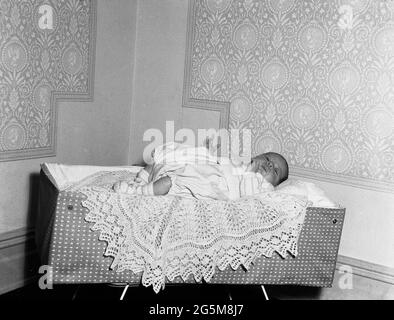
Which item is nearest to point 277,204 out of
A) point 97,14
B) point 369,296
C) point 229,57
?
point 369,296

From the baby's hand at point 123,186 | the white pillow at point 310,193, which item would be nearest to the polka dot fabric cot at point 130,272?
the white pillow at point 310,193

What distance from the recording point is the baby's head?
7.40 feet

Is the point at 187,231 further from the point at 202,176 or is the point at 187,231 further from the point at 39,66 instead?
the point at 39,66

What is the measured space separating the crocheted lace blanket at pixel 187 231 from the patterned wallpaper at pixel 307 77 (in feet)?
2.04

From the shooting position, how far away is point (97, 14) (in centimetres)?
270

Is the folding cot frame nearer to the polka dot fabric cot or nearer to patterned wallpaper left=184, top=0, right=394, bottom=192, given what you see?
the polka dot fabric cot

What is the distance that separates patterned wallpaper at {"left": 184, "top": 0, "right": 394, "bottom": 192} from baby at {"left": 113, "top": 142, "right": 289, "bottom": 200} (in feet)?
1.08

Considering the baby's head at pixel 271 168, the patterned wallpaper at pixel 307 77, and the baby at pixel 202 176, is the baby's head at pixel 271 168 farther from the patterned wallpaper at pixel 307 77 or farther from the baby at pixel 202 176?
the patterned wallpaper at pixel 307 77

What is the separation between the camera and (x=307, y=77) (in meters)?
2.48

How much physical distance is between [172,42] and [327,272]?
1528mm

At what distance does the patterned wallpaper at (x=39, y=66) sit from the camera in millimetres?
2246
